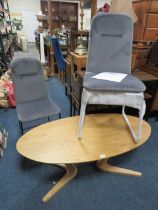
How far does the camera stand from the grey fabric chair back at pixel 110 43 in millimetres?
1264

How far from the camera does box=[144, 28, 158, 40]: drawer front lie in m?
1.93

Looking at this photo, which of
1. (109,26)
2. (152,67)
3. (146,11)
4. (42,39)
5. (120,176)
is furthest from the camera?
(42,39)

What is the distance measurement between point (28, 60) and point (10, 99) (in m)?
0.99

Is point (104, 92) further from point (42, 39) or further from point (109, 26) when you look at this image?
point (42, 39)

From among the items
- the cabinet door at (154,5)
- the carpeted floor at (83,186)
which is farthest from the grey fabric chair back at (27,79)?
the cabinet door at (154,5)

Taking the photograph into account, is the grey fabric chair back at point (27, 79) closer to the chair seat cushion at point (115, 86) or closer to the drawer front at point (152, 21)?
the chair seat cushion at point (115, 86)

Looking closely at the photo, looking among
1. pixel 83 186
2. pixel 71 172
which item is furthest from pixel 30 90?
pixel 83 186

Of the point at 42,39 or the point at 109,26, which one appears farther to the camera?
the point at 42,39

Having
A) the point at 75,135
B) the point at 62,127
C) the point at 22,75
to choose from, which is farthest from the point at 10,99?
the point at 75,135

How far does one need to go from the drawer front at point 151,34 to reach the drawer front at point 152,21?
0.15ft

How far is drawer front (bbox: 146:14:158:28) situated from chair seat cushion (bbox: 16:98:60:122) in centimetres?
147

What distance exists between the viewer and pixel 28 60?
1654mm

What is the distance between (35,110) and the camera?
1.64 meters

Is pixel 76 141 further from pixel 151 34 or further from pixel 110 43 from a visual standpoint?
pixel 151 34
